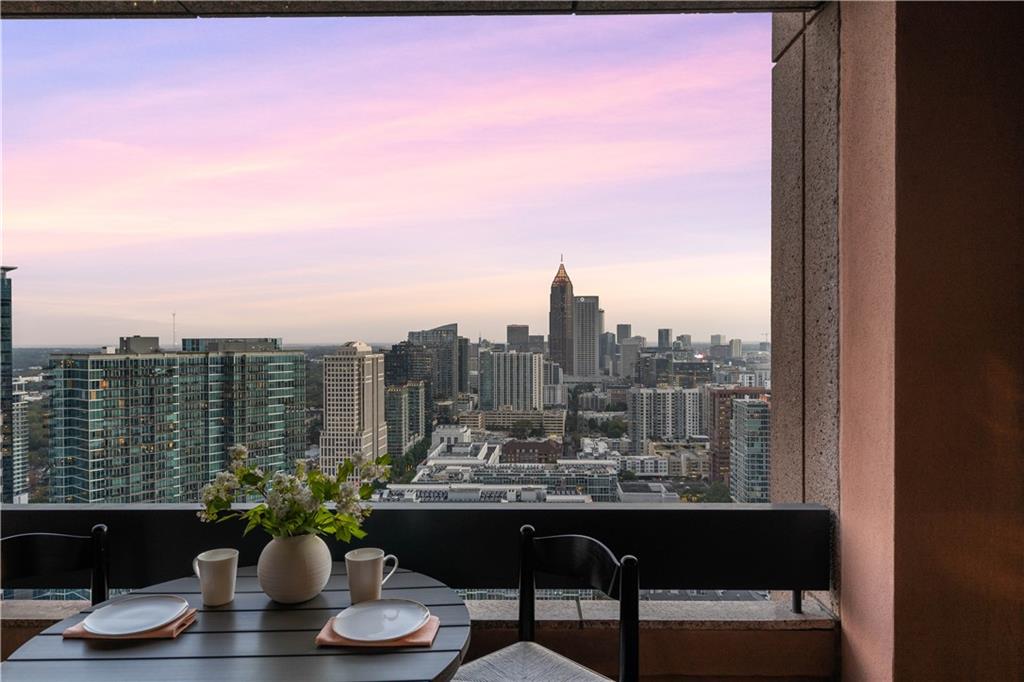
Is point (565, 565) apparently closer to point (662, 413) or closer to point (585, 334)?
point (662, 413)

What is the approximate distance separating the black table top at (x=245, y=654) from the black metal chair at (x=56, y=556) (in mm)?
343

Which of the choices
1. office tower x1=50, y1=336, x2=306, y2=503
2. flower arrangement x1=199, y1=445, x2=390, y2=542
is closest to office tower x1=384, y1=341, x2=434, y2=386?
office tower x1=50, y1=336, x2=306, y2=503

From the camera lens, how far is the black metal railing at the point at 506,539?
6.36 ft

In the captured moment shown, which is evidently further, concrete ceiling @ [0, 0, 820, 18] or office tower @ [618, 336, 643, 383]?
office tower @ [618, 336, 643, 383]

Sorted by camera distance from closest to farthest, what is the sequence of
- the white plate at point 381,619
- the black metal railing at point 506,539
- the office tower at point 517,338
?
the white plate at point 381,619, the black metal railing at point 506,539, the office tower at point 517,338

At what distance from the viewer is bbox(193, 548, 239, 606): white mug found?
1.52 metres

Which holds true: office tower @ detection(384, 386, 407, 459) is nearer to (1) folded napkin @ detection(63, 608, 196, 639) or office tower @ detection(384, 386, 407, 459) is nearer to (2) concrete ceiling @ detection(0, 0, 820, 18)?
(1) folded napkin @ detection(63, 608, 196, 639)

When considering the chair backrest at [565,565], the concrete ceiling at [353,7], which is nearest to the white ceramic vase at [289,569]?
the chair backrest at [565,565]

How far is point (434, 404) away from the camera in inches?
91.0

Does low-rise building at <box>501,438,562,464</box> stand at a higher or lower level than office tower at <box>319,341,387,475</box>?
lower

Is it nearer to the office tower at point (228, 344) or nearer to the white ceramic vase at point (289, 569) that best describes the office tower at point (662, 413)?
the white ceramic vase at point (289, 569)

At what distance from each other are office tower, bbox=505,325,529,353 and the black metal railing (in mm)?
668

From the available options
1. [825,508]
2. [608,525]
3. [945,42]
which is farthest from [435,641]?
[945,42]

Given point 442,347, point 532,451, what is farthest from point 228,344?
point 532,451
